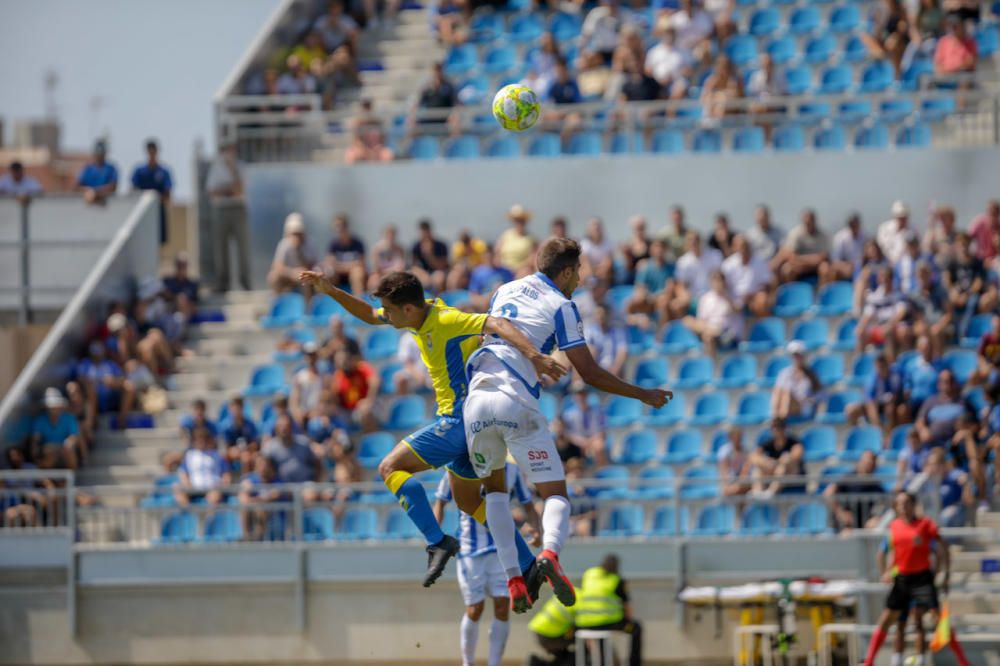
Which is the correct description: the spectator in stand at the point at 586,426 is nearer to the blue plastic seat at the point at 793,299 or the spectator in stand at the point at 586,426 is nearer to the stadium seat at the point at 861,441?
the stadium seat at the point at 861,441

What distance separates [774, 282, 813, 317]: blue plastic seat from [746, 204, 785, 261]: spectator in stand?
464mm

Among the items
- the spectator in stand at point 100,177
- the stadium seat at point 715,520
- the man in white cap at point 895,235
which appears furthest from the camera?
the spectator in stand at point 100,177

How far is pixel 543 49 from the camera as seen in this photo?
87.3ft

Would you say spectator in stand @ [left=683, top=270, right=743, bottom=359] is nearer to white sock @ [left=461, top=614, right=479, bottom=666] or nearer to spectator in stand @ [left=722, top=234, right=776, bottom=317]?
spectator in stand @ [left=722, top=234, right=776, bottom=317]

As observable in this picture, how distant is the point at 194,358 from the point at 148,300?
124cm

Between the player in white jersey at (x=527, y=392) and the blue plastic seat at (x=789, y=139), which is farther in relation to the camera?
the blue plastic seat at (x=789, y=139)

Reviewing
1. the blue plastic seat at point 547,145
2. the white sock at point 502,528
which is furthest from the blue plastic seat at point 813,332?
the white sock at point 502,528

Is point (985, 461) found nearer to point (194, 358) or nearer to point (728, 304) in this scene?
A: point (728, 304)

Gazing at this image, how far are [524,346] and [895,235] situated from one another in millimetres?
12722

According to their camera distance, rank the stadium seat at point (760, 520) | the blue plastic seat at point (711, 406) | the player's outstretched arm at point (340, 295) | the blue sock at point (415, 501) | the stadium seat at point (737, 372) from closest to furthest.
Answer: the player's outstretched arm at point (340, 295) → the blue sock at point (415, 501) → the stadium seat at point (760, 520) → the blue plastic seat at point (711, 406) → the stadium seat at point (737, 372)

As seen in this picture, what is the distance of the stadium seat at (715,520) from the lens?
67.6 feet

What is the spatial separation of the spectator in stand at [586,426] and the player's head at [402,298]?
925 centimetres

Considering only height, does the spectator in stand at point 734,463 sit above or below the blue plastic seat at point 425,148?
below

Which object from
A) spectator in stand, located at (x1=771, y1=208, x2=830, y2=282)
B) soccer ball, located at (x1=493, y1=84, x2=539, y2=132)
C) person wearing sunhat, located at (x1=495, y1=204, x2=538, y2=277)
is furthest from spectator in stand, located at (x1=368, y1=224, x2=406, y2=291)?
soccer ball, located at (x1=493, y1=84, x2=539, y2=132)
